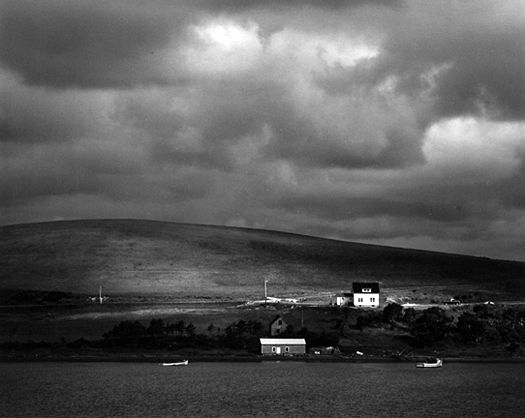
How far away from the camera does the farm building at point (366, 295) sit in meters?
156

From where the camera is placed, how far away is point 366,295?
512 ft

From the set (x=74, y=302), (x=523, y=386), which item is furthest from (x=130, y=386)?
(x=74, y=302)

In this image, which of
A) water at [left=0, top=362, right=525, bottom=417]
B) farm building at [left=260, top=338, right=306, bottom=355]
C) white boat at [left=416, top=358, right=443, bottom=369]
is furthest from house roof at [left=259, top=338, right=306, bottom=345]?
white boat at [left=416, top=358, right=443, bottom=369]

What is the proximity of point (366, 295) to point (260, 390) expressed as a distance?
6419 cm

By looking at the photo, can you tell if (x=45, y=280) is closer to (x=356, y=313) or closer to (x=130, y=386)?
(x=356, y=313)

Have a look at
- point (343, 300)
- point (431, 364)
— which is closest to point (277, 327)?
point (343, 300)

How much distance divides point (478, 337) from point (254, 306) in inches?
1373

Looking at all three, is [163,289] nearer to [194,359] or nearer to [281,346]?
[194,359]

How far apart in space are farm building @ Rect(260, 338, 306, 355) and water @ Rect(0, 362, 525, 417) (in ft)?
14.2

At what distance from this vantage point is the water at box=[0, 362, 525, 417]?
8044 cm

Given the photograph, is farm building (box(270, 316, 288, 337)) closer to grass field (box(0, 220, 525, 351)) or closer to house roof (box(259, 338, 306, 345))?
grass field (box(0, 220, 525, 351))

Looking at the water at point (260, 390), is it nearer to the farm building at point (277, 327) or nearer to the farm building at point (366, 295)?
the farm building at point (277, 327)

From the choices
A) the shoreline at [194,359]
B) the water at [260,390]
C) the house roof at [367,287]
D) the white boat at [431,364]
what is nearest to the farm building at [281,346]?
the shoreline at [194,359]

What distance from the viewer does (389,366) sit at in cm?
12450
